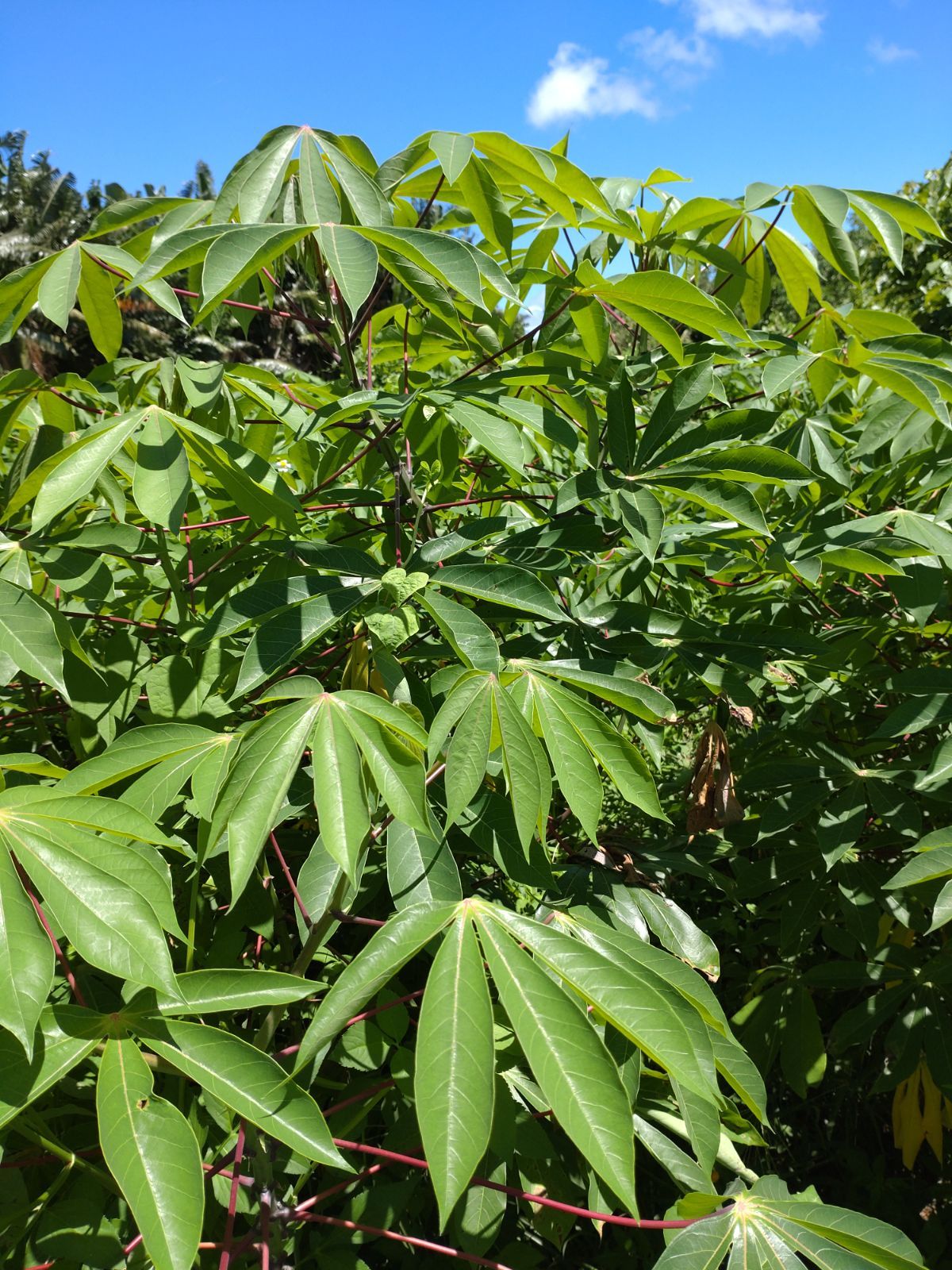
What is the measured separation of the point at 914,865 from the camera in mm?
1253

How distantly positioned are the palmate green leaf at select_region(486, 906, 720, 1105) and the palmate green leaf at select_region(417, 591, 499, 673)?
A: 29 cm

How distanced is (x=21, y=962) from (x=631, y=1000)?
58 cm

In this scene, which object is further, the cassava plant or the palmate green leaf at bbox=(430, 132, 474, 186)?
the palmate green leaf at bbox=(430, 132, 474, 186)

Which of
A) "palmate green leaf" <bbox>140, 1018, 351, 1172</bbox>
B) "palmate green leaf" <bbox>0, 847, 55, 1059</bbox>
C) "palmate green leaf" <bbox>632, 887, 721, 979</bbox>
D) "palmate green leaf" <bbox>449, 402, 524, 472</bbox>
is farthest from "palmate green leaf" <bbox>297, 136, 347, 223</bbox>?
"palmate green leaf" <bbox>632, 887, 721, 979</bbox>

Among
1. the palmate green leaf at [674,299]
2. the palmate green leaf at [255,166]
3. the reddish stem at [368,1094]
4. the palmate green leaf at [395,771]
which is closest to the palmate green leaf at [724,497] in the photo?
the palmate green leaf at [674,299]

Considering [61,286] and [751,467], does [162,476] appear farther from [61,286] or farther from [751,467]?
[751,467]

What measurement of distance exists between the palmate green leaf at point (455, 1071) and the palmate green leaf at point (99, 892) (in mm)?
242

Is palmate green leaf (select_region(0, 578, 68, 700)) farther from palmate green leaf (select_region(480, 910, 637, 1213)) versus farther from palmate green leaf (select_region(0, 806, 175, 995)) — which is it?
palmate green leaf (select_region(480, 910, 637, 1213))

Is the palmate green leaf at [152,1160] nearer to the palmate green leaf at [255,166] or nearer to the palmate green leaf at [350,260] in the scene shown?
the palmate green leaf at [350,260]

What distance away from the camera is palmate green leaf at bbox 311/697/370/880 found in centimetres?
88

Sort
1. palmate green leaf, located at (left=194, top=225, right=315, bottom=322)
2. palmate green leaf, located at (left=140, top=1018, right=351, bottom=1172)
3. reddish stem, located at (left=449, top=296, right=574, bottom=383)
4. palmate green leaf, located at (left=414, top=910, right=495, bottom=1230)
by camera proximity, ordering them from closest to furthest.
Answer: palmate green leaf, located at (left=414, top=910, right=495, bottom=1230)
palmate green leaf, located at (left=140, top=1018, right=351, bottom=1172)
palmate green leaf, located at (left=194, top=225, right=315, bottom=322)
reddish stem, located at (left=449, top=296, right=574, bottom=383)

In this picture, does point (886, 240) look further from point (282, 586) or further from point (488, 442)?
point (282, 586)

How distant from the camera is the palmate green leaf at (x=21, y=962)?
761 mm

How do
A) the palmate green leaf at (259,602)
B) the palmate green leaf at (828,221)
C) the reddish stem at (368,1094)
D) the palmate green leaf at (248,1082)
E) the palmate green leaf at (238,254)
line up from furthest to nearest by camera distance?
1. the palmate green leaf at (828,221)
2. the reddish stem at (368,1094)
3. the palmate green leaf at (259,602)
4. the palmate green leaf at (238,254)
5. the palmate green leaf at (248,1082)
